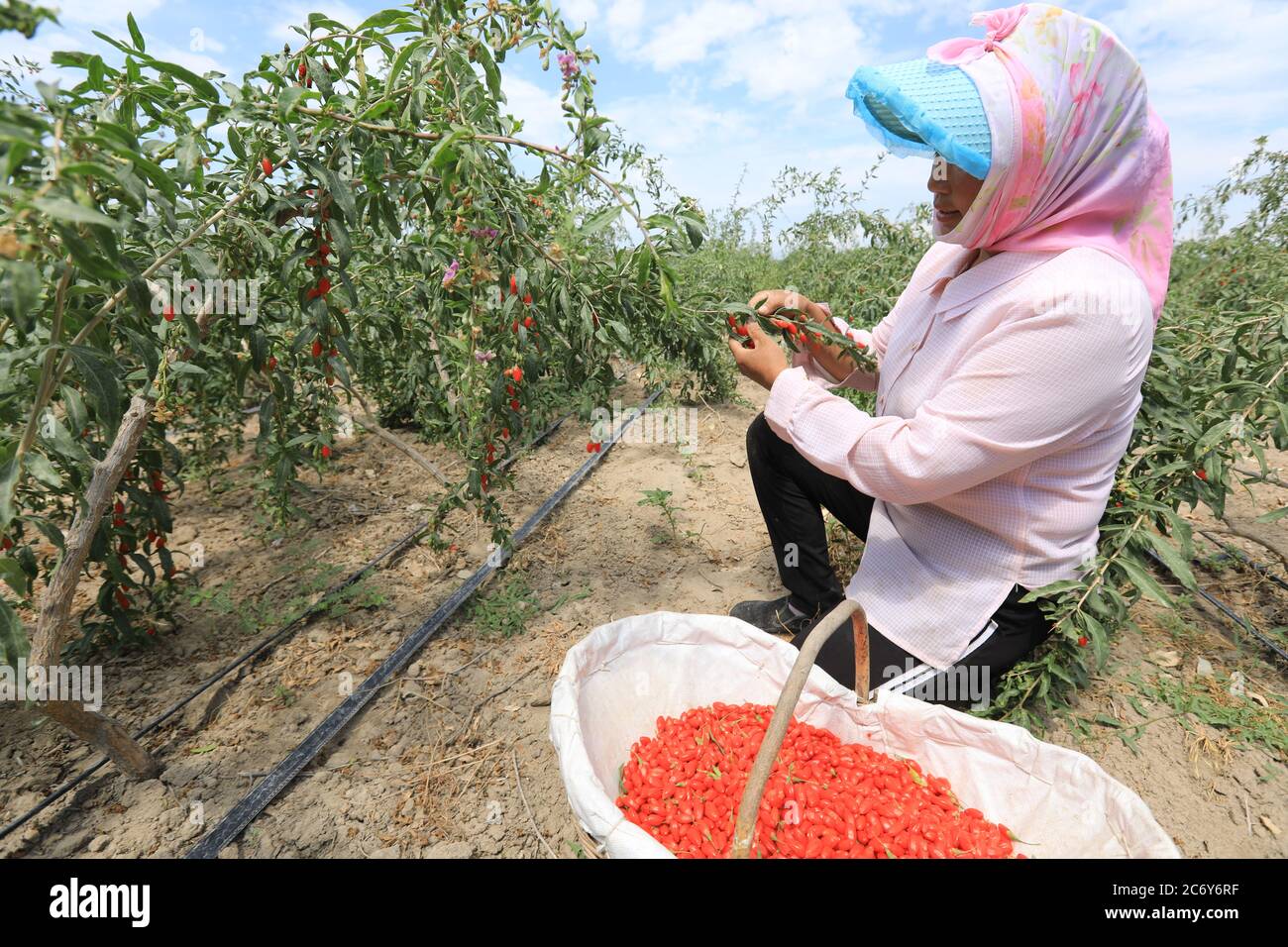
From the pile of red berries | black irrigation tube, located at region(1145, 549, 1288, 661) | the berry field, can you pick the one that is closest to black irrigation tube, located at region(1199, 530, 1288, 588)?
the berry field

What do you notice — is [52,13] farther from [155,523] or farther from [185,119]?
[155,523]

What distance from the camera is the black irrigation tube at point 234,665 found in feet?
5.28

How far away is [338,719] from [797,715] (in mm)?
1240

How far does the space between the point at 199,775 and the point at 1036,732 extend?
221 centimetres

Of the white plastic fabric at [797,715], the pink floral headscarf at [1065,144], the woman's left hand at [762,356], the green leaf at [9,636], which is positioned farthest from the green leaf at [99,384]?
the pink floral headscarf at [1065,144]

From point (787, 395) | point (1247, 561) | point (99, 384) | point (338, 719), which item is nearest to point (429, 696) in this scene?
point (338, 719)

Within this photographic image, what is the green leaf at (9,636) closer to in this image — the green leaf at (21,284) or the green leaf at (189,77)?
the green leaf at (21,284)

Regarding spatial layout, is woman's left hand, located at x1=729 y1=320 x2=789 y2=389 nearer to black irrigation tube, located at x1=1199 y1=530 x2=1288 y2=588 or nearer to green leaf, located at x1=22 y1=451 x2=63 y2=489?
green leaf, located at x1=22 y1=451 x2=63 y2=489

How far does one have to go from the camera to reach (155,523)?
2029mm

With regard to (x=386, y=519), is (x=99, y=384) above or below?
above

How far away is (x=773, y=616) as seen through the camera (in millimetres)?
2289

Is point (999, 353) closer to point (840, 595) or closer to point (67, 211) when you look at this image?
A: point (840, 595)

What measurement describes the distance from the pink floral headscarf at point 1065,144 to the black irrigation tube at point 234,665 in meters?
1.64
